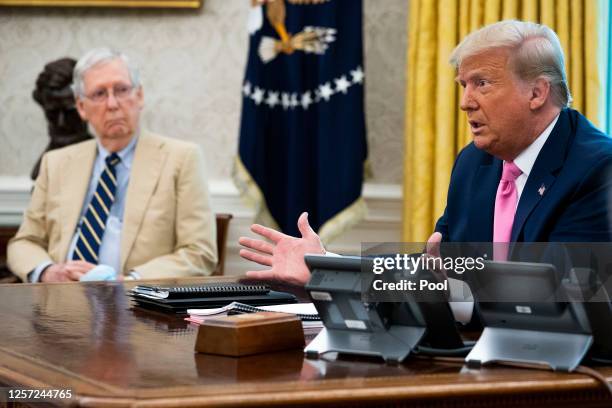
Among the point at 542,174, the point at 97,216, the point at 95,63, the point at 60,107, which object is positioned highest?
the point at 95,63

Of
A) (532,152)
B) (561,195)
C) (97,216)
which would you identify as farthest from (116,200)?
(561,195)

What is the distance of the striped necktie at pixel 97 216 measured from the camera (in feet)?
13.7

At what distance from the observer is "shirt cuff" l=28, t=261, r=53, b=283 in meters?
4.16

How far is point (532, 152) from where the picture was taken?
2.81 metres

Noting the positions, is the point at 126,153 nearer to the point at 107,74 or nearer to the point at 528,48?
the point at 107,74

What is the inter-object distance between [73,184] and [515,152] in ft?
7.31

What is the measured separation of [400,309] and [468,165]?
137 centimetres

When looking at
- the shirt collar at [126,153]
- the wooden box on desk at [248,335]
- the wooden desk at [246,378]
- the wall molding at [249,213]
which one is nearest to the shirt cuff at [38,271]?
the shirt collar at [126,153]

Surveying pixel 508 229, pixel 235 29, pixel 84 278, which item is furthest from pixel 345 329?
pixel 235 29

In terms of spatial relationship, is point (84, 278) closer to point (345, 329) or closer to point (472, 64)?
point (472, 64)

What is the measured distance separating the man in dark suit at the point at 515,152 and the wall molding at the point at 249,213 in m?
2.22

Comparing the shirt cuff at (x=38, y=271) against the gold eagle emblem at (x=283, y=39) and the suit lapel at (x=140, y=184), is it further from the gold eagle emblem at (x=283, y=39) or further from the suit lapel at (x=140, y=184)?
the gold eagle emblem at (x=283, y=39)

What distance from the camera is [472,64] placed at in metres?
2.87

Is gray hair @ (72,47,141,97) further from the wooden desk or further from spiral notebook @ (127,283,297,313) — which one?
the wooden desk
